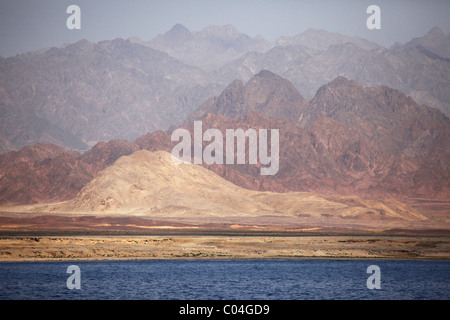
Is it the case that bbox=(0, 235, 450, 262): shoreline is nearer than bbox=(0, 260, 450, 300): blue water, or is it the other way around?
bbox=(0, 260, 450, 300): blue water

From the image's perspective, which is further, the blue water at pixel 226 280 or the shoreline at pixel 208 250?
the shoreline at pixel 208 250

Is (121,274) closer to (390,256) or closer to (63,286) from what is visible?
(63,286)

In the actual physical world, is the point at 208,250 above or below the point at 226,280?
below

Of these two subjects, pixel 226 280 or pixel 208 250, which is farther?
pixel 208 250
